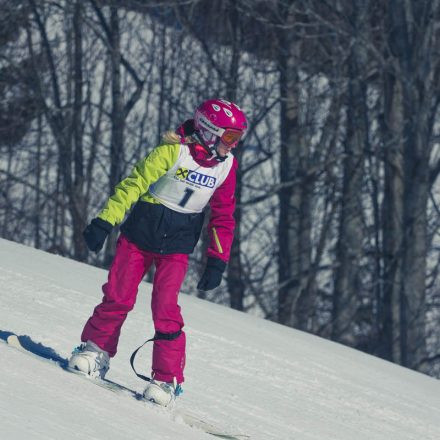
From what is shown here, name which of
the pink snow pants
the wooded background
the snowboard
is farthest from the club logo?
the wooded background

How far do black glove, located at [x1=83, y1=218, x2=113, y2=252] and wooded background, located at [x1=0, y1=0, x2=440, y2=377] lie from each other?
34.8 ft

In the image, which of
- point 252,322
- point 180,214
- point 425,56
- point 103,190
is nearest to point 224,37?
point 103,190

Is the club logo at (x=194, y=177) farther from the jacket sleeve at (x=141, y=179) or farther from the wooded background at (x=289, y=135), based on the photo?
the wooded background at (x=289, y=135)

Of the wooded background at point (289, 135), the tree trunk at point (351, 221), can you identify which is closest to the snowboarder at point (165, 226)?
the wooded background at point (289, 135)

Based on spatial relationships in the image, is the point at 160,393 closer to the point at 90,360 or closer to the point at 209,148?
the point at 90,360

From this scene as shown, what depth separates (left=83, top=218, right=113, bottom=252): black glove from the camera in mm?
5477

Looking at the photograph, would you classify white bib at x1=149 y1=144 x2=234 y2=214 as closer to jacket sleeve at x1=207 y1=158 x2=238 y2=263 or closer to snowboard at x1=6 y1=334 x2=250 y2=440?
jacket sleeve at x1=207 y1=158 x2=238 y2=263

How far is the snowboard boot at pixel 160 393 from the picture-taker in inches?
224

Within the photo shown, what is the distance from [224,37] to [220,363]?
15.5m

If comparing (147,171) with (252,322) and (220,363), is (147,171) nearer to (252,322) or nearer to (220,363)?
→ (220,363)

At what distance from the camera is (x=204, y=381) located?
6855 millimetres

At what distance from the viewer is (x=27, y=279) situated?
26.4 ft

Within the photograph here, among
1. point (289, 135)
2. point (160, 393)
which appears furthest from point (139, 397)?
point (289, 135)

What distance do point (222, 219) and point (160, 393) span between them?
0.86 meters
